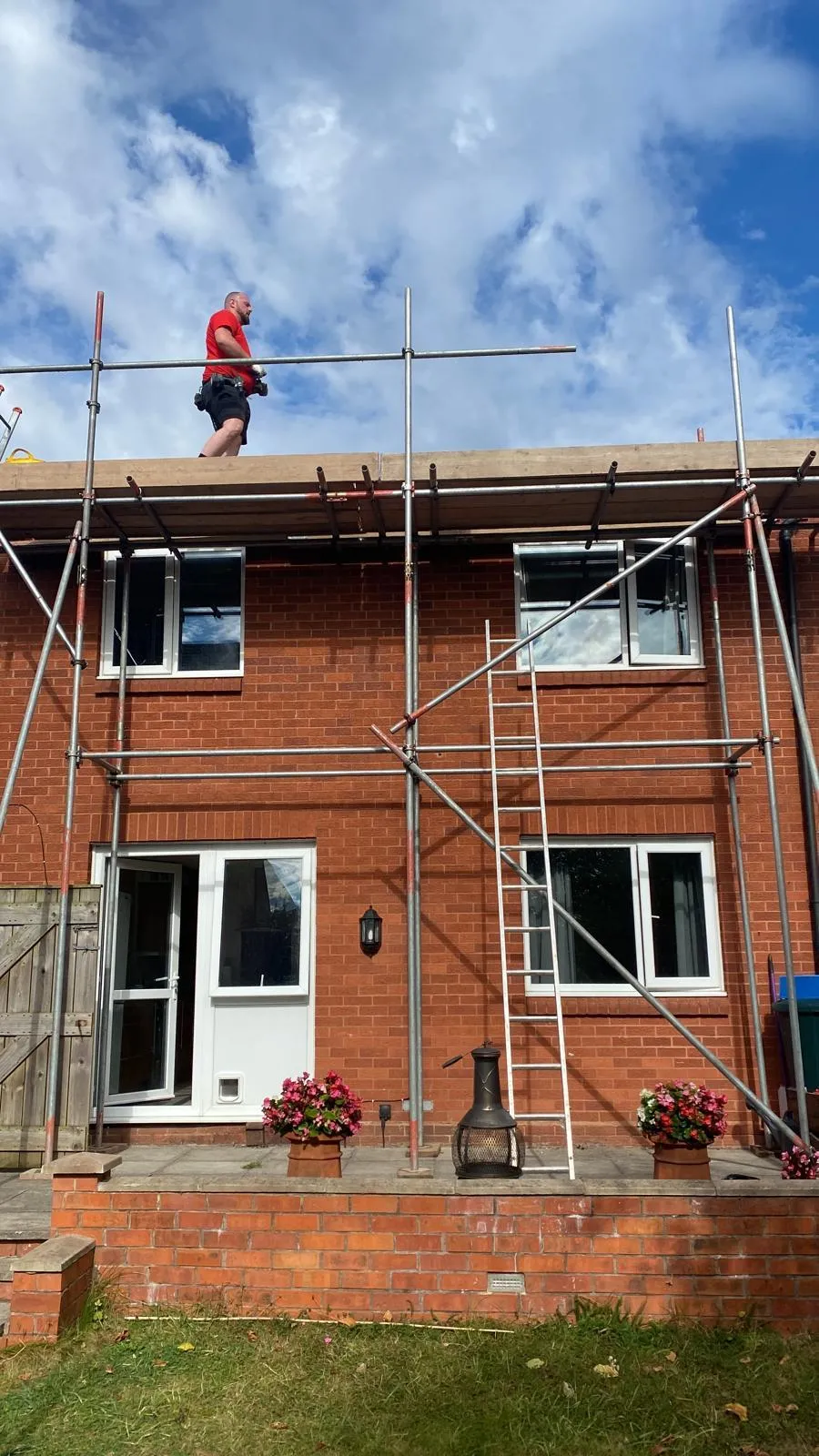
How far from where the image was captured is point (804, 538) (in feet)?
25.8

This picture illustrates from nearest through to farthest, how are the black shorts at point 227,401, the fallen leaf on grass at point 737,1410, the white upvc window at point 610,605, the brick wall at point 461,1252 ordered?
the fallen leaf on grass at point 737,1410 < the brick wall at point 461,1252 < the white upvc window at point 610,605 < the black shorts at point 227,401

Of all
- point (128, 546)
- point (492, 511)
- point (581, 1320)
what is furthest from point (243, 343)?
point (581, 1320)

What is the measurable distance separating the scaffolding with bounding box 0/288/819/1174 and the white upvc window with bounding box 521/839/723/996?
235 millimetres

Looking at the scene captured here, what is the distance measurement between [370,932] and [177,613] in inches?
113

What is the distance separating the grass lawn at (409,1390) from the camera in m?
3.65

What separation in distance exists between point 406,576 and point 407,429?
109 cm

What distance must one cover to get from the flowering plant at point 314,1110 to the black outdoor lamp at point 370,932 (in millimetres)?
1842

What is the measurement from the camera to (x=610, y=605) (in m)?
8.05

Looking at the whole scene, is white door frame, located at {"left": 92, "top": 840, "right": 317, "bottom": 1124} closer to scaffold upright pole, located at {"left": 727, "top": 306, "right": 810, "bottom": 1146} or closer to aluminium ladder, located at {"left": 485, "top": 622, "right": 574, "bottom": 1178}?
aluminium ladder, located at {"left": 485, "top": 622, "right": 574, "bottom": 1178}

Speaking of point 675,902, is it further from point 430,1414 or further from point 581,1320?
point 430,1414

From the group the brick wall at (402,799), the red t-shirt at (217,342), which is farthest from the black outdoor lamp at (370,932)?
the red t-shirt at (217,342)

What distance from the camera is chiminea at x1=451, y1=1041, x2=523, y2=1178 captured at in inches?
199

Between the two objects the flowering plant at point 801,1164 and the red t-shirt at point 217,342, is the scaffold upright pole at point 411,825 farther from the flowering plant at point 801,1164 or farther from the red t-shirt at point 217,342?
the flowering plant at point 801,1164

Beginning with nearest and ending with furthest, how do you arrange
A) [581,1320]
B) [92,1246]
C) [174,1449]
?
[174,1449], [581,1320], [92,1246]
